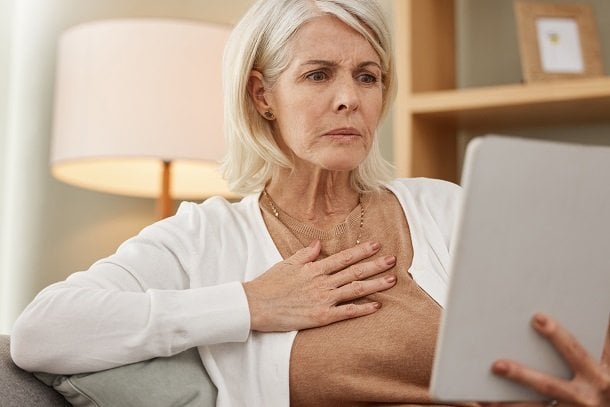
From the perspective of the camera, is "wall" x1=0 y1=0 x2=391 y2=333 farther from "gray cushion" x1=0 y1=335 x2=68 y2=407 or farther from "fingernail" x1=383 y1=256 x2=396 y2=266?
"gray cushion" x1=0 y1=335 x2=68 y2=407

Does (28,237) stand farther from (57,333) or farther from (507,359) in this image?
(507,359)

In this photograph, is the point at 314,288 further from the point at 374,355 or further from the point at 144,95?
the point at 144,95

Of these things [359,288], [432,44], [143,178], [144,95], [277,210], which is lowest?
[359,288]

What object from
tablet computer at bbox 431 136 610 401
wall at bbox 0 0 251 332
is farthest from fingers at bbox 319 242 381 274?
wall at bbox 0 0 251 332

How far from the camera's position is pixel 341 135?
5.08 ft

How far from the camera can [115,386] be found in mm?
1367

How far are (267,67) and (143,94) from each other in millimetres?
875

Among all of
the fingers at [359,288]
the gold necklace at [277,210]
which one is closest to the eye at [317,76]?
the gold necklace at [277,210]

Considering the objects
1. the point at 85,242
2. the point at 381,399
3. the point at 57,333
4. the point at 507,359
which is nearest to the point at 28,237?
the point at 85,242

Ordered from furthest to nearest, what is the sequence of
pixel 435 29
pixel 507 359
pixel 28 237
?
pixel 28 237 → pixel 435 29 → pixel 507 359

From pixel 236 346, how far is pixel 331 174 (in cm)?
36

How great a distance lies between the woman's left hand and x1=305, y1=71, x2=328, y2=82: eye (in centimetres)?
61

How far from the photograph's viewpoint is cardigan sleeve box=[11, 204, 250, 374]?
1.37 metres

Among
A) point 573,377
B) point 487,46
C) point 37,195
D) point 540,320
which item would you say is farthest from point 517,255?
point 37,195
